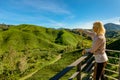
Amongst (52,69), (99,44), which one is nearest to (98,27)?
(99,44)

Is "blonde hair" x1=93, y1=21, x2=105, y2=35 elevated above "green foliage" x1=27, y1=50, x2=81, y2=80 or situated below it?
above

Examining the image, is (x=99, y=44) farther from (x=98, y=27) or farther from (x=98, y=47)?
(x=98, y=27)

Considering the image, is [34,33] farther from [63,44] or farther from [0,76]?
[0,76]

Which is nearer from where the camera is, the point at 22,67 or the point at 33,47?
the point at 22,67

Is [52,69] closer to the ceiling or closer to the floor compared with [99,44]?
closer to the floor

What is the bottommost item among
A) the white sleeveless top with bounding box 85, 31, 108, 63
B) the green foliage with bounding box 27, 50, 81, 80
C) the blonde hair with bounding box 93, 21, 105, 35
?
the green foliage with bounding box 27, 50, 81, 80

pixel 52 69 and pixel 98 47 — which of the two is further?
pixel 52 69

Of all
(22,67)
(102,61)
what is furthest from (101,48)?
(22,67)

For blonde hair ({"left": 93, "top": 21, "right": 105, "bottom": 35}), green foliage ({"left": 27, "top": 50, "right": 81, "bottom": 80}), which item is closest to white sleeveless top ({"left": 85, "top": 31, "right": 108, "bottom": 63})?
blonde hair ({"left": 93, "top": 21, "right": 105, "bottom": 35})

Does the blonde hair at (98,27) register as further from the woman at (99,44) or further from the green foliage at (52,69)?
the green foliage at (52,69)

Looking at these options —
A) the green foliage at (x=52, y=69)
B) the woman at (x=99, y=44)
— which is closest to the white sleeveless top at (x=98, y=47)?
the woman at (x=99, y=44)

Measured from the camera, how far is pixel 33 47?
15788cm

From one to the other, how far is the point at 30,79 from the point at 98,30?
52.9 metres

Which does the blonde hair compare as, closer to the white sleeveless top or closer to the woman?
the woman
